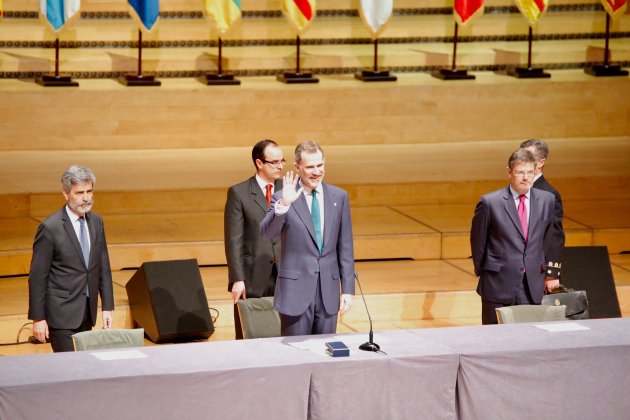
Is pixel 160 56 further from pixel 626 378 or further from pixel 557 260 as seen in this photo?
pixel 626 378

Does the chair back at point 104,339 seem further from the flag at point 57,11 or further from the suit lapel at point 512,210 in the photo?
the flag at point 57,11

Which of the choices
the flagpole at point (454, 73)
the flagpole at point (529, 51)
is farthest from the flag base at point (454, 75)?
the flagpole at point (529, 51)

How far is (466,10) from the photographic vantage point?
11.3 metres

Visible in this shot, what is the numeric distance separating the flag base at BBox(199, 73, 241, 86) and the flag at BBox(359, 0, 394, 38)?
1289 mm

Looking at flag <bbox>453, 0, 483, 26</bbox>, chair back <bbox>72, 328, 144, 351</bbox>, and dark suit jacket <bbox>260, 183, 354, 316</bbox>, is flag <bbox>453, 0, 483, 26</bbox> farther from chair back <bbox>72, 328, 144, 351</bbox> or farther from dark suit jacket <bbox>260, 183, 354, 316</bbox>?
chair back <bbox>72, 328, 144, 351</bbox>

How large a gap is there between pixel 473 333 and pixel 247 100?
5701 mm

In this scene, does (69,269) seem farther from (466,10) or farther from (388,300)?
(466,10)

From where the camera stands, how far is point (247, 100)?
10.8 metres

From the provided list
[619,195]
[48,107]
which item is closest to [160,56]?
[48,107]

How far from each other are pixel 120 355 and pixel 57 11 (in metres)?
6.07

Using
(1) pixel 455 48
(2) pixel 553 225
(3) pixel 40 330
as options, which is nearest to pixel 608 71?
(1) pixel 455 48

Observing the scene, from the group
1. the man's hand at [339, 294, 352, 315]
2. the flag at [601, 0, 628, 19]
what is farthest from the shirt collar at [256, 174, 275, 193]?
the flag at [601, 0, 628, 19]

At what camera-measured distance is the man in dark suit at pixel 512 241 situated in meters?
6.29

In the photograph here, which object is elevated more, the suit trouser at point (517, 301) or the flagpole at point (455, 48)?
the flagpole at point (455, 48)
